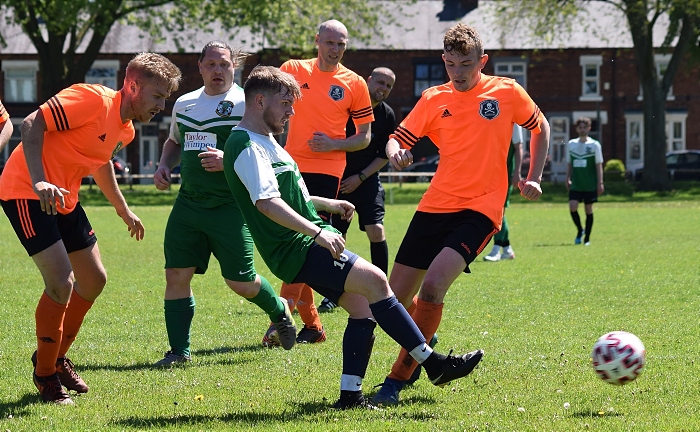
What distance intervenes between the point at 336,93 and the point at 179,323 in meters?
2.62

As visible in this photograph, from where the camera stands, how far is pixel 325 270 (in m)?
5.71

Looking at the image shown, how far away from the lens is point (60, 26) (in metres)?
33.6

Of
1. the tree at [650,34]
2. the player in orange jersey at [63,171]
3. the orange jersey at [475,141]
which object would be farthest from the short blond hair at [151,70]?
the tree at [650,34]

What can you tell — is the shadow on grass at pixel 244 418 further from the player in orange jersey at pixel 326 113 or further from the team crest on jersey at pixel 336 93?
the team crest on jersey at pixel 336 93

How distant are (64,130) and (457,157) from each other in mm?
2545

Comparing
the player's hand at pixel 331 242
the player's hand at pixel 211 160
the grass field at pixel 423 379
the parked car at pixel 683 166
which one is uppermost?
the player's hand at pixel 211 160

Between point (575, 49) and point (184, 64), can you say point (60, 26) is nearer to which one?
point (184, 64)

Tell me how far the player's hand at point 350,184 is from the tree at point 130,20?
982 inches

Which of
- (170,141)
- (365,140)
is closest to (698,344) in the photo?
(365,140)

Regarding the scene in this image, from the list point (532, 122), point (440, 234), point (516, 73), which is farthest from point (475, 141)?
point (516, 73)

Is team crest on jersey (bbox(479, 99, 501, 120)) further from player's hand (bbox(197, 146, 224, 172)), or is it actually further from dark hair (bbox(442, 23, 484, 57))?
player's hand (bbox(197, 146, 224, 172))

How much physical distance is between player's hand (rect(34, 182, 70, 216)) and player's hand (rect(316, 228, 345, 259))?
1.58 metres

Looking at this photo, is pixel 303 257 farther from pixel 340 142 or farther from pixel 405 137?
pixel 340 142

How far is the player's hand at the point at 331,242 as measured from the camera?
5418 millimetres
